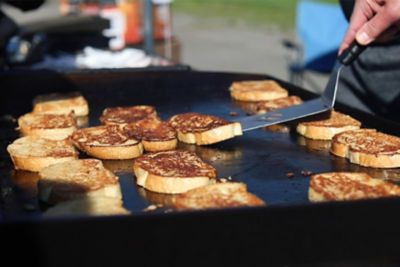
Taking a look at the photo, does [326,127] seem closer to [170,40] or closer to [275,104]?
[275,104]

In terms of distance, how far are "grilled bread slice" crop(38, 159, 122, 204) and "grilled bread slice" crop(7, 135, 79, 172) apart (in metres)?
0.13

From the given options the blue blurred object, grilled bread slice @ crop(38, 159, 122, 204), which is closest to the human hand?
grilled bread slice @ crop(38, 159, 122, 204)

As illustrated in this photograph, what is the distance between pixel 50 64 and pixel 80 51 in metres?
0.66

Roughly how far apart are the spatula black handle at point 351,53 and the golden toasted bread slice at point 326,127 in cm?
38

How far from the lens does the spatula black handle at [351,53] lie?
2.96m

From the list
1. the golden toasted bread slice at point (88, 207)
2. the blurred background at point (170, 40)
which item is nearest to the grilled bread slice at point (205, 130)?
the golden toasted bread slice at point (88, 207)

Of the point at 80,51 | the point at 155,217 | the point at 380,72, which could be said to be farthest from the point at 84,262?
the point at 80,51

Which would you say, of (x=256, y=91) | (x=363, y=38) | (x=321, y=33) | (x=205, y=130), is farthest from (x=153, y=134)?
(x=321, y=33)

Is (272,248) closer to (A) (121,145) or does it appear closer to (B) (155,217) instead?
(B) (155,217)

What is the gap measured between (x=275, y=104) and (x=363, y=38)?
86 centimetres

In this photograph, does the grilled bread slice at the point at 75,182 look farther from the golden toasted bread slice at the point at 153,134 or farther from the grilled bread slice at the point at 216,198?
the golden toasted bread slice at the point at 153,134

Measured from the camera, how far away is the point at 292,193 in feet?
7.56

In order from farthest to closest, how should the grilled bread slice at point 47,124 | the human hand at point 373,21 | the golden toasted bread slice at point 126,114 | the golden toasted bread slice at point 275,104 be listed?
the golden toasted bread slice at point 275,104
the golden toasted bread slice at point 126,114
the grilled bread slice at point 47,124
the human hand at point 373,21

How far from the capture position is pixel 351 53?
3.01m
